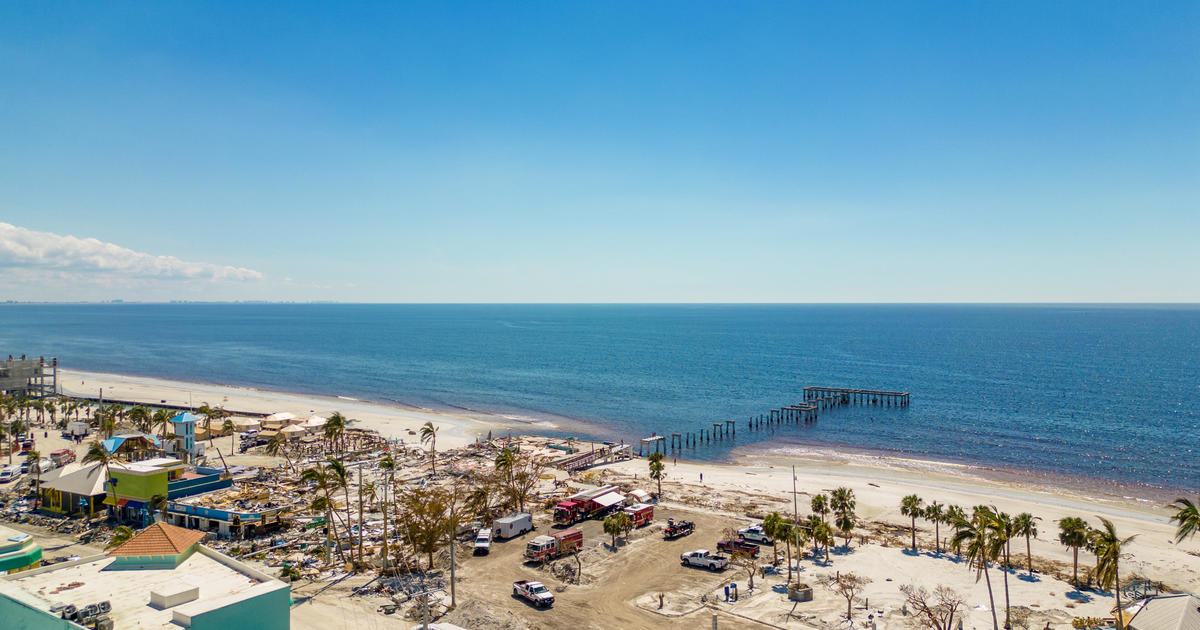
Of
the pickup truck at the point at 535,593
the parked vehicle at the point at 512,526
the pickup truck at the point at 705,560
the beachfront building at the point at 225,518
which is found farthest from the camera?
the parked vehicle at the point at 512,526

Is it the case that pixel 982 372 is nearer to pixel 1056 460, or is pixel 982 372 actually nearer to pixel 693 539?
pixel 1056 460

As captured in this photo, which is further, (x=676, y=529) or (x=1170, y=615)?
(x=676, y=529)

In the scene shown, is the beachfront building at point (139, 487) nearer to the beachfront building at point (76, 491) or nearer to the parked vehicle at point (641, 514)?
the beachfront building at point (76, 491)

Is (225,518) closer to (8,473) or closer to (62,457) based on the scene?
(8,473)

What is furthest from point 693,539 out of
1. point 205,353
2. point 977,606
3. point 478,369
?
point 205,353

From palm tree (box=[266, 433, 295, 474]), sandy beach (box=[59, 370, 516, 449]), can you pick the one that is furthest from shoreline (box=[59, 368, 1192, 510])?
palm tree (box=[266, 433, 295, 474])

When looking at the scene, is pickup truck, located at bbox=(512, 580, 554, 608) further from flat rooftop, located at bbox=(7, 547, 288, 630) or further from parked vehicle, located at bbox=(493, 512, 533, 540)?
flat rooftop, located at bbox=(7, 547, 288, 630)

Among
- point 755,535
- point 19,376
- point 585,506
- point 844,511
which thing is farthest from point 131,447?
point 844,511

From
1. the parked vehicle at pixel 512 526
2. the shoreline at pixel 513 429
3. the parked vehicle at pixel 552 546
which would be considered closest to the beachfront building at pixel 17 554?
the parked vehicle at pixel 512 526
